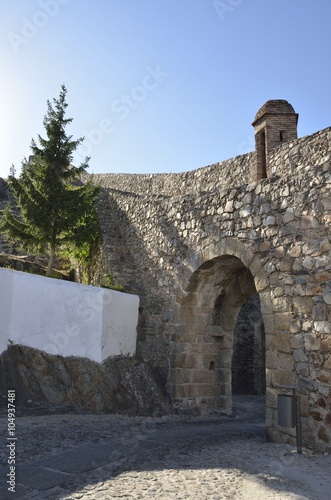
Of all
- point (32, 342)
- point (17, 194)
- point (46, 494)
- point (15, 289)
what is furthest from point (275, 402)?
point (17, 194)

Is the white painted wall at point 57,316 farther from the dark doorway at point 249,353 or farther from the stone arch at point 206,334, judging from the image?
the dark doorway at point 249,353

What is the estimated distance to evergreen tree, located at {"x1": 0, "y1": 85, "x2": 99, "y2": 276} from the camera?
11516 millimetres

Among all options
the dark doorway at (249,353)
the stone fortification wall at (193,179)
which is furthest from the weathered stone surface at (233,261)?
the dark doorway at (249,353)

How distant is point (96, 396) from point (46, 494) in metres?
3.71

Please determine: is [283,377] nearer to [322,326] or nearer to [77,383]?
[322,326]

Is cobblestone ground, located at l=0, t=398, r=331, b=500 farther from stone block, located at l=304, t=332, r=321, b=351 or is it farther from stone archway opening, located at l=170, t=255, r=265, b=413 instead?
stone archway opening, located at l=170, t=255, r=265, b=413

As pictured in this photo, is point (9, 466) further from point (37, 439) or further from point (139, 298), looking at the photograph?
point (139, 298)

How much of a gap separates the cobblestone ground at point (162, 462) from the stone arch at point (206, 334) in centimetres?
143

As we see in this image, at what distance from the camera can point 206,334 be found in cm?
880

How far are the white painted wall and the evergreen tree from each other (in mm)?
4098

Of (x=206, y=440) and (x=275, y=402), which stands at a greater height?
(x=275, y=402)

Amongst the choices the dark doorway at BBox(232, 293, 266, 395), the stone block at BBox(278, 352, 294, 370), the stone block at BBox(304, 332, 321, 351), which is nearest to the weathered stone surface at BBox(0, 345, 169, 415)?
the stone block at BBox(278, 352, 294, 370)

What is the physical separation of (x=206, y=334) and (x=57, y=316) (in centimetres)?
302

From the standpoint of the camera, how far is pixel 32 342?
23.9 feet
